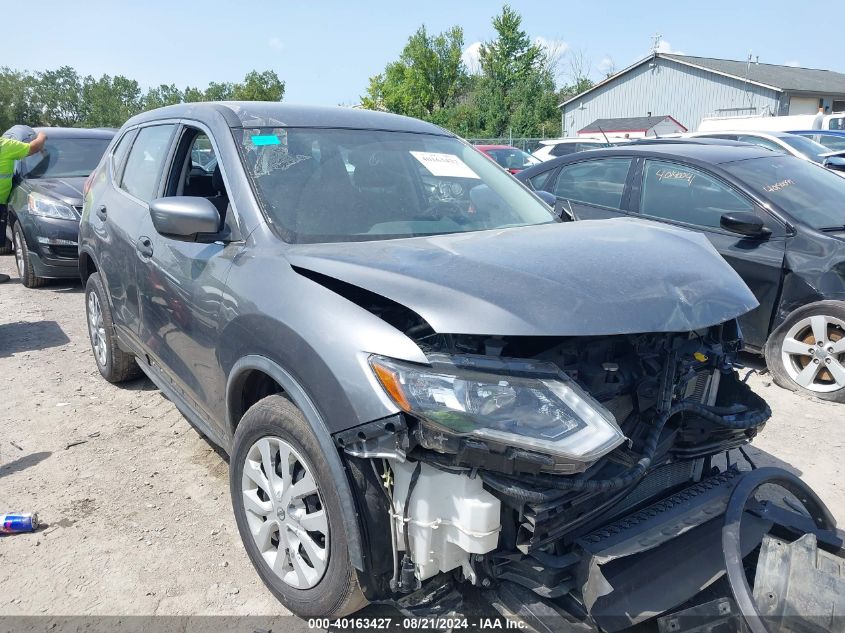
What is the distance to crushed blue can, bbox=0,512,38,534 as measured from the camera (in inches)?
120

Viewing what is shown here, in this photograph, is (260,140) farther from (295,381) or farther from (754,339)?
(754,339)

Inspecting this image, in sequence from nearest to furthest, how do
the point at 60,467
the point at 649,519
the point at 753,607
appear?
the point at 753,607, the point at 649,519, the point at 60,467

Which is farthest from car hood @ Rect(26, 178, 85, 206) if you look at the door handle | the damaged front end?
the damaged front end

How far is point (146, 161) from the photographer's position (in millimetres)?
3916

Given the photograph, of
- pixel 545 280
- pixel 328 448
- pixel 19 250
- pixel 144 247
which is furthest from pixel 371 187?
pixel 19 250

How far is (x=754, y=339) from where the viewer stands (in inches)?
194

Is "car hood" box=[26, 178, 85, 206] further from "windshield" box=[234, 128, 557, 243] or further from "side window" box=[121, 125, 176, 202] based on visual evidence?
"windshield" box=[234, 128, 557, 243]

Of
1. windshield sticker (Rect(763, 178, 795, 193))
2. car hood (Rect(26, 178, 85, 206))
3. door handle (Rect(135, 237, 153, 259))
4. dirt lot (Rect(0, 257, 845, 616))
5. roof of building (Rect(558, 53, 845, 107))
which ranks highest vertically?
roof of building (Rect(558, 53, 845, 107))

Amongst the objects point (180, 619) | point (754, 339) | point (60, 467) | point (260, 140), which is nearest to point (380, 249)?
point (260, 140)

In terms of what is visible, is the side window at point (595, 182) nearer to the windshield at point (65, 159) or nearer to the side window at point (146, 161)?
the side window at point (146, 161)

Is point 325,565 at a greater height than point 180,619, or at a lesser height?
greater

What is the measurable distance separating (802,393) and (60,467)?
15.9ft

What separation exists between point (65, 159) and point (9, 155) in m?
0.93

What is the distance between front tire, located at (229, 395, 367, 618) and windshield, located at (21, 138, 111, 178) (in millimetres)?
7064
